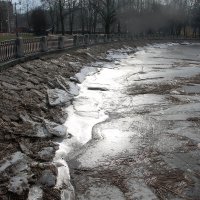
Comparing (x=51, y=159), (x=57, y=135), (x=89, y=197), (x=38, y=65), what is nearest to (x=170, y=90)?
(x=38, y=65)

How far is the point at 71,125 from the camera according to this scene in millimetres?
11977

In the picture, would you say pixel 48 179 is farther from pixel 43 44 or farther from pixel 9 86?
pixel 43 44

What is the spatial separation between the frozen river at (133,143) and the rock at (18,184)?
1006 millimetres

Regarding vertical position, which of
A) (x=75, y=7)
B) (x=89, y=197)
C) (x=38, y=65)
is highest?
(x=75, y=7)

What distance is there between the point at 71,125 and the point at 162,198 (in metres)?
5.18

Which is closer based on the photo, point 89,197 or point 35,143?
point 89,197

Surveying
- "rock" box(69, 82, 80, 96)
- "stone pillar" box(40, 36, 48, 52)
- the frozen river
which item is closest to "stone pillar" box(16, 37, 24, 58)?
"rock" box(69, 82, 80, 96)

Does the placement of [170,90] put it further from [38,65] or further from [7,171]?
[7,171]

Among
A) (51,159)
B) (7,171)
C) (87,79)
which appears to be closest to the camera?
(7,171)

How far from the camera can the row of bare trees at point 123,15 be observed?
60812mm

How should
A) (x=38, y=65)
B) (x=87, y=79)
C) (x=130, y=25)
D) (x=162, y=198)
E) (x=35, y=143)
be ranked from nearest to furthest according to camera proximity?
(x=162, y=198) < (x=35, y=143) < (x=38, y=65) < (x=87, y=79) < (x=130, y=25)

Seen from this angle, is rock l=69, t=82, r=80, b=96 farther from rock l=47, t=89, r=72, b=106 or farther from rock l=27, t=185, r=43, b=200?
rock l=27, t=185, r=43, b=200

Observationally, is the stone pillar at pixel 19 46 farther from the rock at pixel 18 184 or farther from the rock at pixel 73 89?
the rock at pixel 18 184

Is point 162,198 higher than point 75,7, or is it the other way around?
point 75,7
